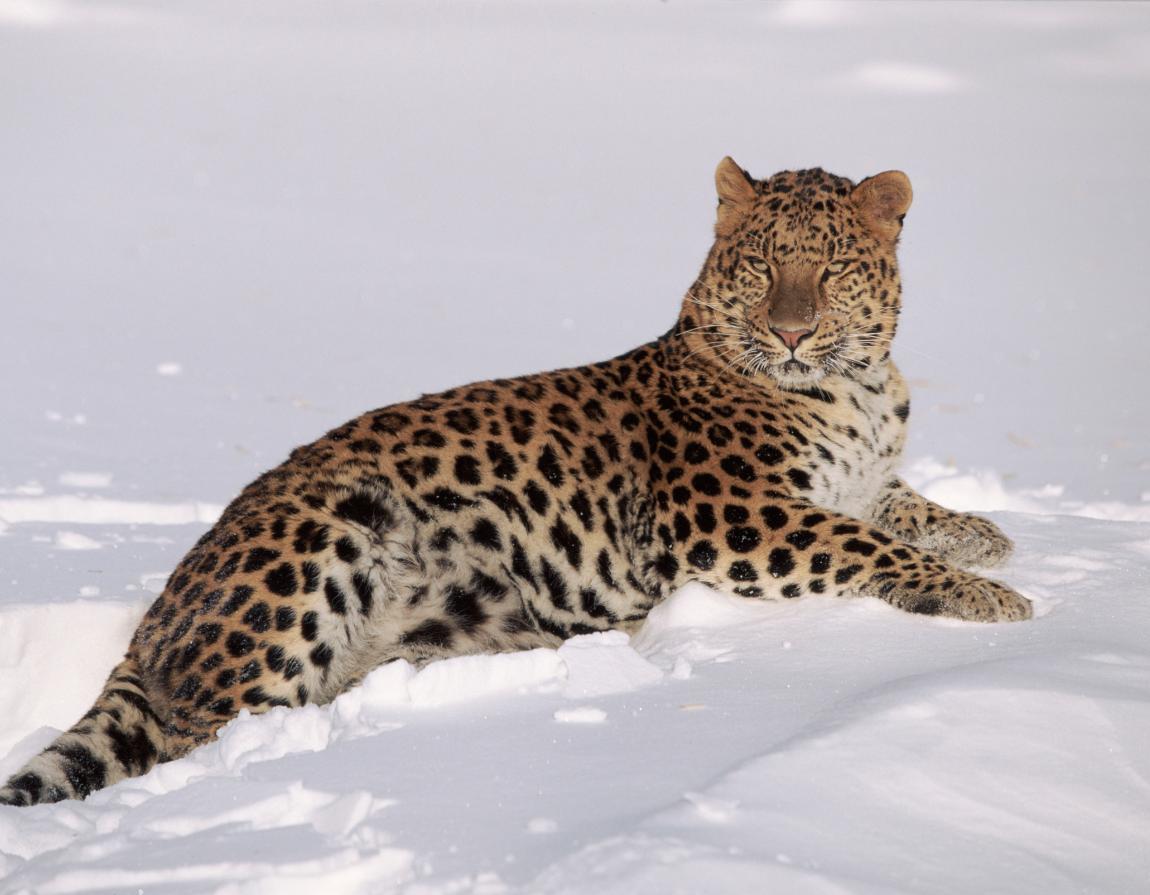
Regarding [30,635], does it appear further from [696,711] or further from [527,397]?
[696,711]

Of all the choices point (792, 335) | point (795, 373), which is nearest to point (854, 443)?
point (795, 373)

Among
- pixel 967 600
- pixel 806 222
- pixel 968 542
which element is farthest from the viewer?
pixel 968 542

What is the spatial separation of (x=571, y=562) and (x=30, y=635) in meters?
3.02

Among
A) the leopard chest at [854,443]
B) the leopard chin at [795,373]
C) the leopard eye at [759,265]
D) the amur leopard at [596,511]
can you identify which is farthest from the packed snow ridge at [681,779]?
the leopard eye at [759,265]

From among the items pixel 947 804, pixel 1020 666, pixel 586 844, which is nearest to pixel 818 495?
pixel 1020 666

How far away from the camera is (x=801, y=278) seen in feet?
22.6

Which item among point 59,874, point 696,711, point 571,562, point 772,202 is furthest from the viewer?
point 772,202

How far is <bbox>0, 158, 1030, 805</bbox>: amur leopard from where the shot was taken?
19.0 ft

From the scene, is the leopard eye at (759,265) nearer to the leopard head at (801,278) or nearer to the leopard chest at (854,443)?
the leopard head at (801,278)

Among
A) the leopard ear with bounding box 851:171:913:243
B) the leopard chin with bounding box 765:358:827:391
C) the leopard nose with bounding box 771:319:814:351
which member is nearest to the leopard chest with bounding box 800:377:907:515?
the leopard chin with bounding box 765:358:827:391

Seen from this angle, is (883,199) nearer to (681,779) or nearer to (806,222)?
(806,222)

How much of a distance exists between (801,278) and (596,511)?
4.98ft

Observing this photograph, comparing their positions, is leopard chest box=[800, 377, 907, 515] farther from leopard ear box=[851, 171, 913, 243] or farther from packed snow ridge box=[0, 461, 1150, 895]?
packed snow ridge box=[0, 461, 1150, 895]

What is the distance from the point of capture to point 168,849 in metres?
4.03
